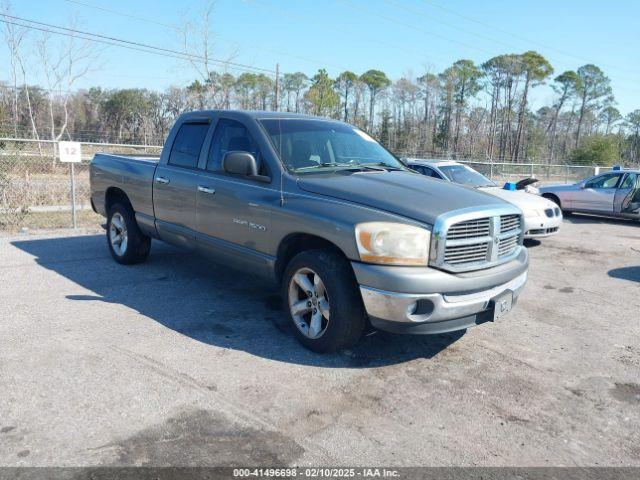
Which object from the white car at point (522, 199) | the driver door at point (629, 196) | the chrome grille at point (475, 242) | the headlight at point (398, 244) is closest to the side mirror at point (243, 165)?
the headlight at point (398, 244)

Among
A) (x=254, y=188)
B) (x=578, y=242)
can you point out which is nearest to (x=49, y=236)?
(x=254, y=188)

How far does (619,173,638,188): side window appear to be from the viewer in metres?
13.4

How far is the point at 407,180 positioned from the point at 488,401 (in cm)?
196

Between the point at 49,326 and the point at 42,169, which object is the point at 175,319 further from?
the point at 42,169

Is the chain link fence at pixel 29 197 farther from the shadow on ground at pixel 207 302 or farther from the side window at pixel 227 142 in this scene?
the side window at pixel 227 142

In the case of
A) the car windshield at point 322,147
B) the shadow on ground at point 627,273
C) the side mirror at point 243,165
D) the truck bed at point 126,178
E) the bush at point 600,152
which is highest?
the bush at point 600,152

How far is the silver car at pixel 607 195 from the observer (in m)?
13.3

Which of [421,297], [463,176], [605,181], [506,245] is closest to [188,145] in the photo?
[421,297]

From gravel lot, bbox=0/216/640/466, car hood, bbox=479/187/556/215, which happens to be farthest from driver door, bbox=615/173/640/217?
gravel lot, bbox=0/216/640/466

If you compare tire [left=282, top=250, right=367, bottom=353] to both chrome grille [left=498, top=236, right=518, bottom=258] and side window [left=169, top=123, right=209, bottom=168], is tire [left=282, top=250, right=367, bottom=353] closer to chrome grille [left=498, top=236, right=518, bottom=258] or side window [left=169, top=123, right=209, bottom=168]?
chrome grille [left=498, top=236, right=518, bottom=258]

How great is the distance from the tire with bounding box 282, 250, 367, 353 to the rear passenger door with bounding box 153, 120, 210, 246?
1.69m

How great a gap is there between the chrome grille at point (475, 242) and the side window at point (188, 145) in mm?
2925

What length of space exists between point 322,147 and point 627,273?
18.3 feet

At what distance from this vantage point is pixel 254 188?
15.4 feet
